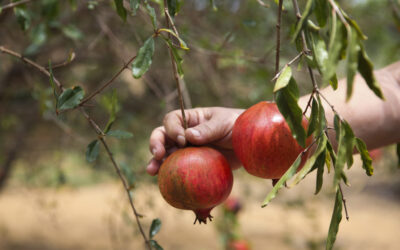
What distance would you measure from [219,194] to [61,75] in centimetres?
221

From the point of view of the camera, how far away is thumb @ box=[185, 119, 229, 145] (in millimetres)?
904

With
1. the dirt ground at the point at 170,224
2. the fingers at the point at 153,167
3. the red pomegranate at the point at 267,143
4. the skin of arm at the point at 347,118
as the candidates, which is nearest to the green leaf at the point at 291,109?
the red pomegranate at the point at 267,143

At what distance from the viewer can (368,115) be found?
121cm

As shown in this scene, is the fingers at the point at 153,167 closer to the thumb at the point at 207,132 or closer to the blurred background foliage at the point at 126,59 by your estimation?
the thumb at the point at 207,132

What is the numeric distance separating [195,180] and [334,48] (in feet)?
1.31

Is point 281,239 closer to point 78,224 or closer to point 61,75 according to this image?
point 78,224

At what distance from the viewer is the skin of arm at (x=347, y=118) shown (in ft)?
3.48

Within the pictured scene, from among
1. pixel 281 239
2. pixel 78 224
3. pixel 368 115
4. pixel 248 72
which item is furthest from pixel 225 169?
pixel 78 224

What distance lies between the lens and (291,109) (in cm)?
58

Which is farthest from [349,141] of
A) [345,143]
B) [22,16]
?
[22,16]

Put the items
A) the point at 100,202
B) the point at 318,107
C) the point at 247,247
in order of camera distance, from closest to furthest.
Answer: the point at 318,107 → the point at 247,247 → the point at 100,202

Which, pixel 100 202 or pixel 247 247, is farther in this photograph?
pixel 100 202

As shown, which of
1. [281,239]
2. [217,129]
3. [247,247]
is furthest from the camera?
[281,239]

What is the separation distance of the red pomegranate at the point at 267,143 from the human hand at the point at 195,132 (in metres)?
0.18
